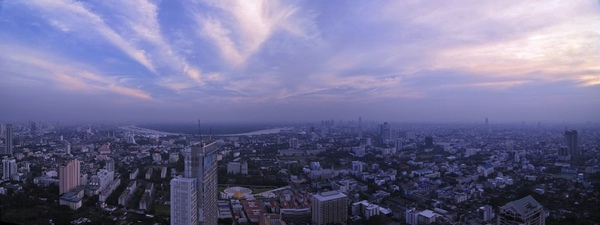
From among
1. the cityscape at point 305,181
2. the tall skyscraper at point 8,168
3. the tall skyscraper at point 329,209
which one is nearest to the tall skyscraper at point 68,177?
the cityscape at point 305,181

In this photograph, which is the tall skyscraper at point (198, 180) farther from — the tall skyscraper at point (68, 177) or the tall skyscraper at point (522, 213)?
the tall skyscraper at point (68, 177)

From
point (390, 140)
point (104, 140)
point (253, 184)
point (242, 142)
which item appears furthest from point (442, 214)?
point (104, 140)

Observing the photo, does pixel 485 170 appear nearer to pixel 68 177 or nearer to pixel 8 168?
pixel 68 177

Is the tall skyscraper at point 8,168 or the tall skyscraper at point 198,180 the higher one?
the tall skyscraper at point 198,180

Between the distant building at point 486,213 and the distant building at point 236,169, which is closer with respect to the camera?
the distant building at point 486,213

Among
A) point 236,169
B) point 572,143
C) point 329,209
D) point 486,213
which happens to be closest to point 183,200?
point 329,209

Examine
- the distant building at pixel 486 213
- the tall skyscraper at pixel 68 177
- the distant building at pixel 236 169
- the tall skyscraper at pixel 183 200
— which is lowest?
the distant building at pixel 486 213

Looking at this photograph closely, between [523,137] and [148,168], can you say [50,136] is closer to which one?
[148,168]
